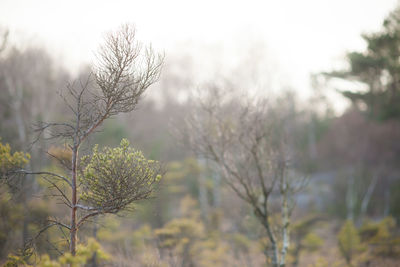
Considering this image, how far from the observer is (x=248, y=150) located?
6980mm

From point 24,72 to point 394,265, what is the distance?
2027 centimetres

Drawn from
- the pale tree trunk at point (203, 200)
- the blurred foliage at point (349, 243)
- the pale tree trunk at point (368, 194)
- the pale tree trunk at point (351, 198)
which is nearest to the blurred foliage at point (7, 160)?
the blurred foliage at point (349, 243)

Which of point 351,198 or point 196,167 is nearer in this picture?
point 351,198

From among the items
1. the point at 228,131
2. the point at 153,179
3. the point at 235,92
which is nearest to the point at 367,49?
the point at 235,92

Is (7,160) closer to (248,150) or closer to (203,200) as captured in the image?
(248,150)

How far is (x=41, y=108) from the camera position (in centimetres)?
1672

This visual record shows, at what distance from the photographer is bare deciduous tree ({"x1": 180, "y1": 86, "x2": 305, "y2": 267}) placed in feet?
22.4

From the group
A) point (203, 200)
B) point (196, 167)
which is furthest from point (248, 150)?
point (203, 200)

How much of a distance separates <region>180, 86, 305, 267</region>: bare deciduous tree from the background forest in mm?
38

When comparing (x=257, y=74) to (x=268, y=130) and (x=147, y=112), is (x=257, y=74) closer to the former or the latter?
(x=147, y=112)

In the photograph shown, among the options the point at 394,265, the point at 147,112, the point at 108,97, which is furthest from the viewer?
the point at 147,112

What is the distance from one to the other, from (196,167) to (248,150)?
8.21 metres

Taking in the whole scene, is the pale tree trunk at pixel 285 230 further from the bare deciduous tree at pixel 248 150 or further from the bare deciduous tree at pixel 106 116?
the bare deciduous tree at pixel 106 116

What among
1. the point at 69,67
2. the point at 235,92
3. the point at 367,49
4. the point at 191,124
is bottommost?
the point at 191,124
